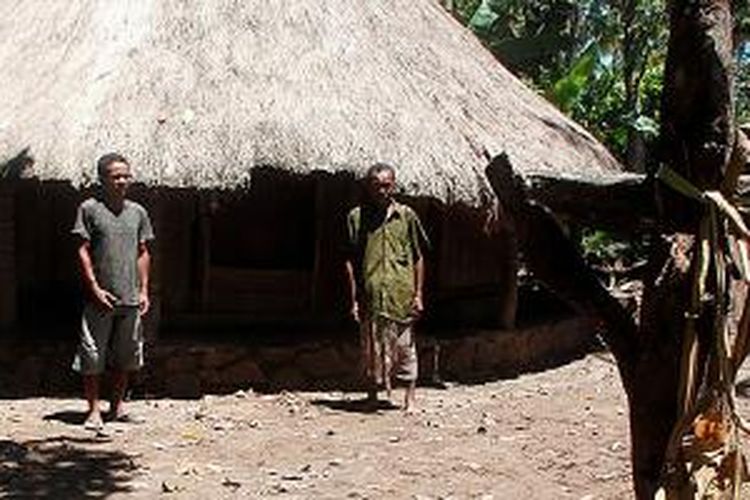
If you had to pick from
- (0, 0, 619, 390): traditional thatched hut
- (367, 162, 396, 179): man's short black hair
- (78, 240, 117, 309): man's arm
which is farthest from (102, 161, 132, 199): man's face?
(367, 162, 396, 179): man's short black hair

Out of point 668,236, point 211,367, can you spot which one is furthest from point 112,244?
point 668,236

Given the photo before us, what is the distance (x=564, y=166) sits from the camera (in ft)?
33.0

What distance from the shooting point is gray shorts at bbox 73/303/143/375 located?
7.40 m

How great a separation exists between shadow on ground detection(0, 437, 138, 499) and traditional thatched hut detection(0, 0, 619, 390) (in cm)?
212

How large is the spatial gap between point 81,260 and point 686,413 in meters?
5.76

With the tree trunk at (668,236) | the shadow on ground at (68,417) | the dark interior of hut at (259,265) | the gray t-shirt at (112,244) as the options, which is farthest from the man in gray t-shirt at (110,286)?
the tree trunk at (668,236)

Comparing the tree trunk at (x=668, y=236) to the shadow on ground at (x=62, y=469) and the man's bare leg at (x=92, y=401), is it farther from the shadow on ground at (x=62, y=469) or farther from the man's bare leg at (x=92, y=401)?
the man's bare leg at (x=92, y=401)

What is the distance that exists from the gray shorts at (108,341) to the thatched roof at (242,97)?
1.24 m

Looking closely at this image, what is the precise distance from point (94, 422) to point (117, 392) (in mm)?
248

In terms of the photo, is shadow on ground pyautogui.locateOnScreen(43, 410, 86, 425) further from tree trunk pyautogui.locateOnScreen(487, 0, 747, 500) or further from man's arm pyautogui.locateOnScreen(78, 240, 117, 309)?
tree trunk pyautogui.locateOnScreen(487, 0, 747, 500)

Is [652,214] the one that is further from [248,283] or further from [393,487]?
[248,283]

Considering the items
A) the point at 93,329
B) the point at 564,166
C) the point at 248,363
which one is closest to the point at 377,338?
the point at 248,363

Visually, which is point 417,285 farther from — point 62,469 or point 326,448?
point 62,469

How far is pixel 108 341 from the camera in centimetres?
751
